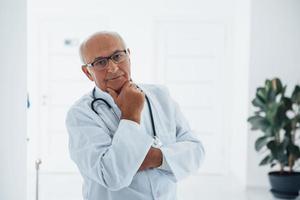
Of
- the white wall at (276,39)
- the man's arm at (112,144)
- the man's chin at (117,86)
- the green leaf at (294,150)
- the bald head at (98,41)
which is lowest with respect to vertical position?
the green leaf at (294,150)

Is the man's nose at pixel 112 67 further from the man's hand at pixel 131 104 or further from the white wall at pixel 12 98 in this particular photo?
the white wall at pixel 12 98

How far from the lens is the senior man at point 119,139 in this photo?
1007 millimetres

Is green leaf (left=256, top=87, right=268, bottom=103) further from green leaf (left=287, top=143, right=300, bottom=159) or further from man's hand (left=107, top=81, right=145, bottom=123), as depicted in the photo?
man's hand (left=107, top=81, right=145, bottom=123)

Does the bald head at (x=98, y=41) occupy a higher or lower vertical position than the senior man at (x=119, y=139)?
higher

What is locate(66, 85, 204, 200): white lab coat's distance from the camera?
1003mm

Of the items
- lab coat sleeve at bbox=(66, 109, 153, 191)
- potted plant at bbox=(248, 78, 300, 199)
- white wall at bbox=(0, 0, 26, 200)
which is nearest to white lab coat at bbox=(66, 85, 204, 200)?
lab coat sleeve at bbox=(66, 109, 153, 191)

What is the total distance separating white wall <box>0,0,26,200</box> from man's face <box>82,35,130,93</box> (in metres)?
0.71

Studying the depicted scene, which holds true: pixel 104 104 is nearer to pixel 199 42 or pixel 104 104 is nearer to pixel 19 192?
pixel 19 192

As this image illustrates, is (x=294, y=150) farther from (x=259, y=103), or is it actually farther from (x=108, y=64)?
(x=108, y=64)

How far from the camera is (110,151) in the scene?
100cm

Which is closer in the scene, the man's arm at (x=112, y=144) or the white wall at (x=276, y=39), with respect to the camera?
the man's arm at (x=112, y=144)

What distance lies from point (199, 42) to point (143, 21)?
820 millimetres

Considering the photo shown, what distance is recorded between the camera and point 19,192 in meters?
1.90

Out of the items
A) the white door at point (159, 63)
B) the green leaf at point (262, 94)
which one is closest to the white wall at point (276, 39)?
the green leaf at point (262, 94)
